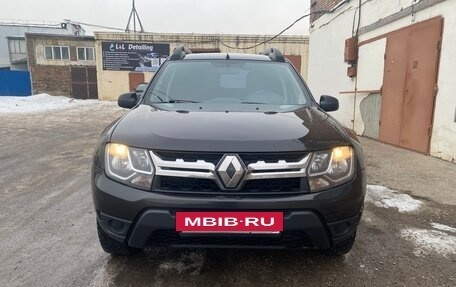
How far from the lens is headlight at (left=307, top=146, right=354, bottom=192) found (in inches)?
82.8

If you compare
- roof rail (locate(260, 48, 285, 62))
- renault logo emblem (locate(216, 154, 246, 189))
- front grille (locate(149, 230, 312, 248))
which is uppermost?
roof rail (locate(260, 48, 285, 62))

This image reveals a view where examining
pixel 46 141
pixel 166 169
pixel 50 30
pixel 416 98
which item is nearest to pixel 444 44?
pixel 416 98

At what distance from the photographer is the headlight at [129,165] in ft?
6.84

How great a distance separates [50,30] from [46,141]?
49533 mm

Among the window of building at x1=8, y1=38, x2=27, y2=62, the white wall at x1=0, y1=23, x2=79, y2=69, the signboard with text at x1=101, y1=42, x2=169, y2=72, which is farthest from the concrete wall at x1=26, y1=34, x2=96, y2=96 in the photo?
the white wall at x1=0, y1=23, x2=79, y2=69

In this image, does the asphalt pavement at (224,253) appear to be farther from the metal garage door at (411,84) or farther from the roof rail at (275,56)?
the metal garage door at (411,84)

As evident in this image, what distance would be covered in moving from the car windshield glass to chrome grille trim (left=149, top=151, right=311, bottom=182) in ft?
3.50

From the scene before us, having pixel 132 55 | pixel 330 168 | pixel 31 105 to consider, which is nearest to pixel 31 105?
pixel 31 105

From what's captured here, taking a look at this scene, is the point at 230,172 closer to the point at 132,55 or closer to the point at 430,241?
the point at 430,241

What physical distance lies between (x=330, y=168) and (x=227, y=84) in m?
1.50

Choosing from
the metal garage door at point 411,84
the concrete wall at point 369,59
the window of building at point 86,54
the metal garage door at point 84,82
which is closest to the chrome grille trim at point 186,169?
the concrete wall at point 369,59

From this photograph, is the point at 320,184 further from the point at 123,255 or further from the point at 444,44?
the point at 444,44

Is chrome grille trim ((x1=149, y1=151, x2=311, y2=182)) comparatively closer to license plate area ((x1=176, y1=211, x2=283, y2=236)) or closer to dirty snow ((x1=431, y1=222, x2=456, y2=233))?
license plate area ((x1=176, y1=211, x2=283, y2=236))

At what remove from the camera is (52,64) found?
26.8 metres
